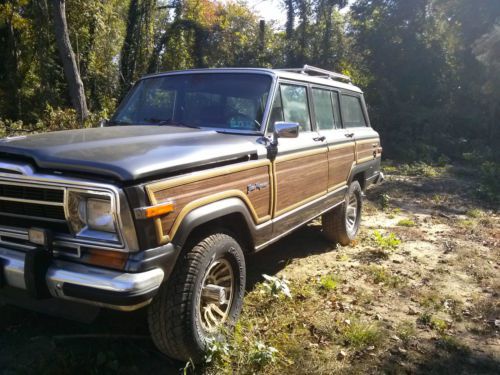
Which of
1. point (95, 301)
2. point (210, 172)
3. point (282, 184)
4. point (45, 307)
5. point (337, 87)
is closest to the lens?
point (95, 301)

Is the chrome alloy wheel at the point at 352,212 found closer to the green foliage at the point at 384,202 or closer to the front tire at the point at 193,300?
the green foliage at the point at 384,202

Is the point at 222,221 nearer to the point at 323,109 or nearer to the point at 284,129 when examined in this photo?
the point at 284,129

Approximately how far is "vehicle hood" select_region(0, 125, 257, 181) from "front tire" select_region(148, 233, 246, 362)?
0.58 meters

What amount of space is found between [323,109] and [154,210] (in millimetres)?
3155

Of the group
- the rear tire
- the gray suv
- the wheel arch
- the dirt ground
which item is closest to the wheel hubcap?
the rear tire

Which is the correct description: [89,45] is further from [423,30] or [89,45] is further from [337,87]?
[337,87]

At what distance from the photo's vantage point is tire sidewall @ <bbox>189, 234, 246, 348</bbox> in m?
2.73

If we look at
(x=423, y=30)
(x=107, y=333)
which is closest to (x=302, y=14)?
(x=423, y=30)

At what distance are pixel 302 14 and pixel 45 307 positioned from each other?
944 inches

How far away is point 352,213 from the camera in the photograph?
6.21 m

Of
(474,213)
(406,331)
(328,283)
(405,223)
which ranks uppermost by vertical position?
(328,283)

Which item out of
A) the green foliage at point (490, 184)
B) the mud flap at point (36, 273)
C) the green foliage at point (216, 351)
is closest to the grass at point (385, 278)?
the green foliage at point (216, 351)

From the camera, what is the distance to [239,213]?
3.18 m

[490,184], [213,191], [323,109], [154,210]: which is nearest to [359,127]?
[323,109]
